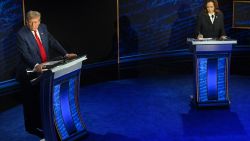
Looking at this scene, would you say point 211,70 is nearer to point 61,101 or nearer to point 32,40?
point 61,101

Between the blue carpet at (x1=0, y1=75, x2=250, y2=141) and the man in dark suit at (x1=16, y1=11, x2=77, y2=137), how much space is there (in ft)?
0.88

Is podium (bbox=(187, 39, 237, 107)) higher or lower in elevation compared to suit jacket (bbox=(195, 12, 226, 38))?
lower

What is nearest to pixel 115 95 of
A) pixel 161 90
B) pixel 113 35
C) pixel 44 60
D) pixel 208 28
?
pixel 161 90

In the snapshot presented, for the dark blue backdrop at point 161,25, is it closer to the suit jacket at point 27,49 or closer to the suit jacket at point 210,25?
the suit jacket at point 210,25

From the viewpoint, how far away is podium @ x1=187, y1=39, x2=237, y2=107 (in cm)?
532

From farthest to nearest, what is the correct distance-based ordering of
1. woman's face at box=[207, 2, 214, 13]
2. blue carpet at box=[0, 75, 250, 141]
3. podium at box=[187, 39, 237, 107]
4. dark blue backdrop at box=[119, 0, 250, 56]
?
dark blue backdrop at box=[119, 0, 250, 56]
woman's face at box=[207, 2, 214, 13]
podium at box=[187, 39, 237, 107]
blue carpet at box=[0, 75, 250, 141]

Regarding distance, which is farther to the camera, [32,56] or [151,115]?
[151,115]

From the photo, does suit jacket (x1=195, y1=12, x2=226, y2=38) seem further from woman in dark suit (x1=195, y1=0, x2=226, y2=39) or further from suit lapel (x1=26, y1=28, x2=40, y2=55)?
suit lapel (x1=26, y1=28, x2=40, y2=55)

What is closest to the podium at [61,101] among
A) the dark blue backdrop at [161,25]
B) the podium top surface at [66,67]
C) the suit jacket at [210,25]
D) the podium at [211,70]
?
the podium top surface at [66,67]

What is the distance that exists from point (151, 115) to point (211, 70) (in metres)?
1.03

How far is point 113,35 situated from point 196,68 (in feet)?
7.68

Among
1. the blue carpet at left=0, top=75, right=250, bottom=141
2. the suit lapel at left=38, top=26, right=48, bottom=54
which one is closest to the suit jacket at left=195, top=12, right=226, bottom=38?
the blue carpet at left=0, top=75, right=250, bottom=141

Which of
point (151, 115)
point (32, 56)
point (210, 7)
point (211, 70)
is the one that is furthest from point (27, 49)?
point (210, 7)

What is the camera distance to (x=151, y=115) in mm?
5508
